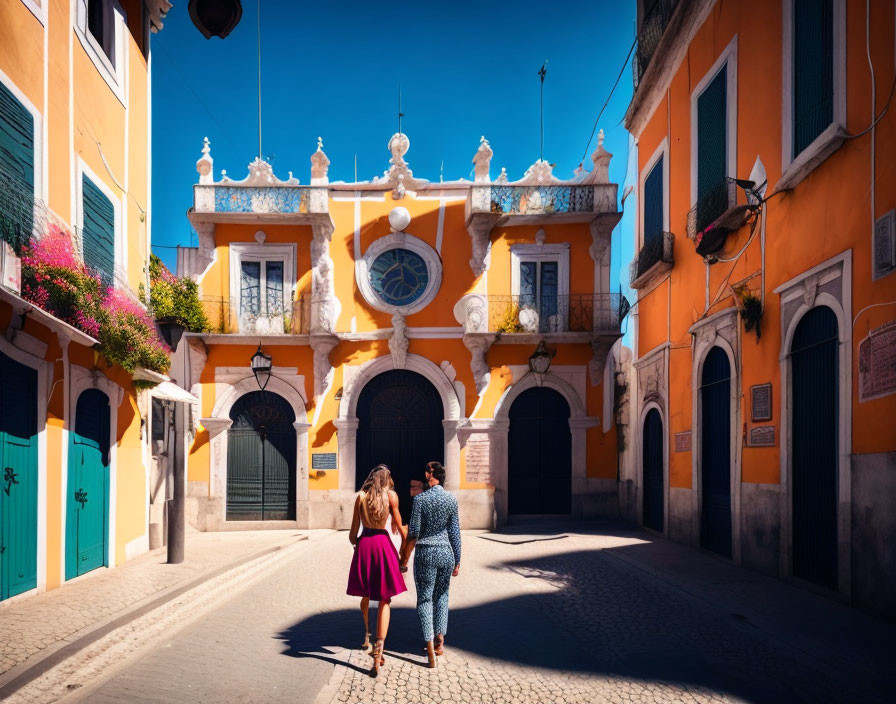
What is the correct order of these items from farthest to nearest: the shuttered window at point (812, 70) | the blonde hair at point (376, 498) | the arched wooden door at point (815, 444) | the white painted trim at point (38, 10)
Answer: the white painted trim at point (38, 10) < the shuttered window at point (812, 70) < the arched wooden door at point (815, 444) < the blonde hair at point (376, 498)

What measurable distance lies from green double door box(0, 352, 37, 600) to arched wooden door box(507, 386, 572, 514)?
10.4m

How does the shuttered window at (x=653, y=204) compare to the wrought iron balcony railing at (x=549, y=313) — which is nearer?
the shuttered window at (x=653, y=204)

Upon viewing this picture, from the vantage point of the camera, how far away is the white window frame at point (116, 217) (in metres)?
8.82

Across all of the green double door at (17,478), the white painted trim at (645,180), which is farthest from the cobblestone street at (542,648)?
the white painted trim at (645,180)

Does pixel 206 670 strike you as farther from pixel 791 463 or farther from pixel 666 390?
pixel 666 390

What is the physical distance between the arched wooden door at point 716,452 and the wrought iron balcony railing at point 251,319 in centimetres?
931

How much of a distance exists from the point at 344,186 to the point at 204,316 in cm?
487

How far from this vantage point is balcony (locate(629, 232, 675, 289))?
39.8 feet

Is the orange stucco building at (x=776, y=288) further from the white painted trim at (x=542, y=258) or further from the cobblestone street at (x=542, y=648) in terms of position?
the white painted trim at (x=542, y=258)

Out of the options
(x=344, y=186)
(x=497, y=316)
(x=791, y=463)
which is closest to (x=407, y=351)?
(x=497, y=316)

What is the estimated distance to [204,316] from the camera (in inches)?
578

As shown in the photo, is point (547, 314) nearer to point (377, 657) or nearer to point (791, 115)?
point (791, 115)

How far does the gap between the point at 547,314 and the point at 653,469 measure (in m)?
4.57

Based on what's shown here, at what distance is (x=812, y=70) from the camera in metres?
7.64
